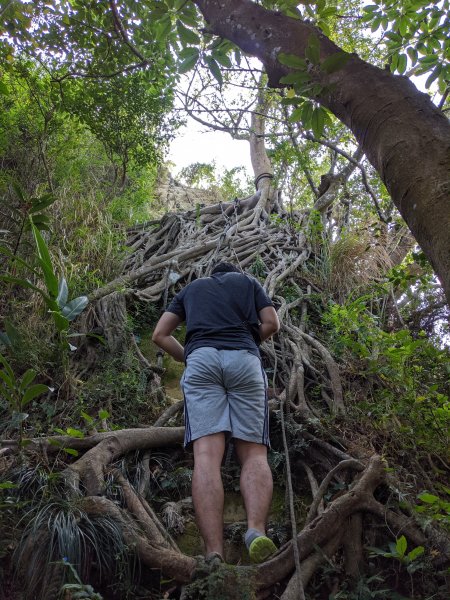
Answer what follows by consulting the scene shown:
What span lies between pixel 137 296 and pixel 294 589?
11.6 feet

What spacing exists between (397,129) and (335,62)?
39 centimetres

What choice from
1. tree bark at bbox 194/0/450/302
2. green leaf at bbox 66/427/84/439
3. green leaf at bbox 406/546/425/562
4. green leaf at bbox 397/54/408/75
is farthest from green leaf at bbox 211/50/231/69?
green leaf at bbox 406/546/425/562

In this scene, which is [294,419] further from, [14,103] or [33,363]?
[14,103]

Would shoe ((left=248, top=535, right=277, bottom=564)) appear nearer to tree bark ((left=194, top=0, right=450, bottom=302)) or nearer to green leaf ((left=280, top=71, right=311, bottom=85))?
tree bark ((left=194, top=0, right=450, bottom=302))

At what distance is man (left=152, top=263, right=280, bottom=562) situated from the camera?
236 cm

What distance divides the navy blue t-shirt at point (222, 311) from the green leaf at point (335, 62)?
5.46 ft

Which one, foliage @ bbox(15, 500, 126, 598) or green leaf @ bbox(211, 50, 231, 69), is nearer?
foliage @ bbox(15, 500, 126, 598)

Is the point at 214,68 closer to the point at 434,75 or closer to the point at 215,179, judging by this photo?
the point at 434,75

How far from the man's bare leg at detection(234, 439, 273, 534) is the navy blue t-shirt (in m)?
0.57

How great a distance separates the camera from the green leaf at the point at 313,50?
1.64 metres

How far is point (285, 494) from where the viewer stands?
3066 millimetres

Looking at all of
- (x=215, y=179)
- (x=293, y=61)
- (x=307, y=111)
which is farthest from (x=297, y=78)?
(x=215, y=179)

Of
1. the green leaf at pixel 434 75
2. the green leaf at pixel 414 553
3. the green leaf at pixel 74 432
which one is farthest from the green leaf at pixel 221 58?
the green leaf at pixel 414 553

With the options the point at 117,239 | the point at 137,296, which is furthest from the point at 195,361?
the point at 117,239
